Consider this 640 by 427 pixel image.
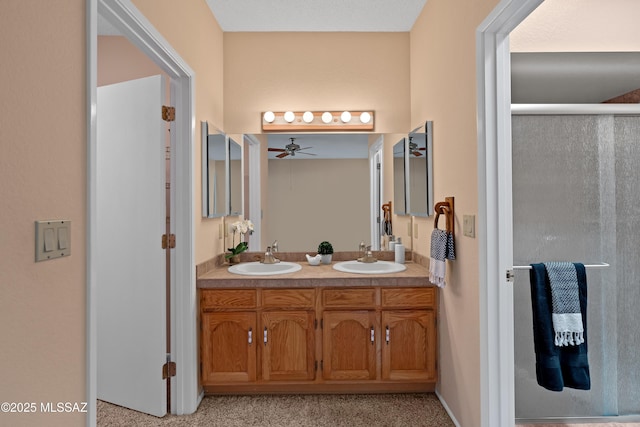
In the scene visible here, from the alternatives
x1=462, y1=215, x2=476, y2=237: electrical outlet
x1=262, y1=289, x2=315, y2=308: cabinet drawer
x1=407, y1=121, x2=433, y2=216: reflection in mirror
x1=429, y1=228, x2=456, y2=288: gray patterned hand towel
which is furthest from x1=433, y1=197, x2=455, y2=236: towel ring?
x1=262, y1=289, x2=315, y2=308: cabinet drawer

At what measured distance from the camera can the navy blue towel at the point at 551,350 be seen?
6.19ft

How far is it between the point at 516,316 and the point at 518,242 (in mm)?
419

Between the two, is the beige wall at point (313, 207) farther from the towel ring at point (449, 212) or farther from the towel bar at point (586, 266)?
the towel bar at point (586, 266)

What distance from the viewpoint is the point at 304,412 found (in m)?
2.25

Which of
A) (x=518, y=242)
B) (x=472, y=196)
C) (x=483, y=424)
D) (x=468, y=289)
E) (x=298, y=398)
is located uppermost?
(x=472, y=196)

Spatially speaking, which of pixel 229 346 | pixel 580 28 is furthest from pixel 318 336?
pixel 580 28

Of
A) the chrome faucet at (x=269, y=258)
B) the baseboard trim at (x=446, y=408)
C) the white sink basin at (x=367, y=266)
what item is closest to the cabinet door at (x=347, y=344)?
the white sink basin at (x=367, y=266)

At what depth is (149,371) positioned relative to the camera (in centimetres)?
220

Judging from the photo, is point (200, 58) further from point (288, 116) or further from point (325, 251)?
point (325, 251)

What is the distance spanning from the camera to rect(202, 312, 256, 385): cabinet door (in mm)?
2348
